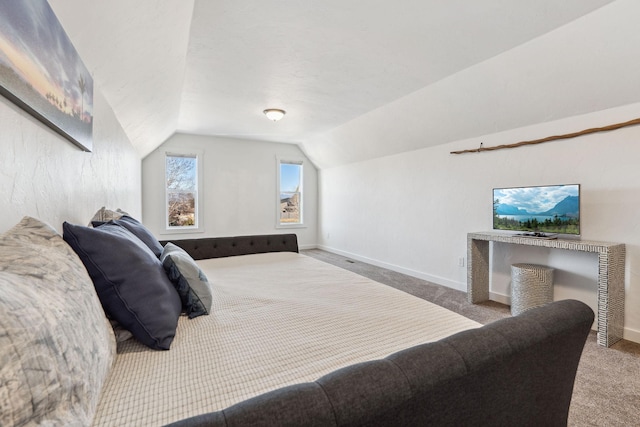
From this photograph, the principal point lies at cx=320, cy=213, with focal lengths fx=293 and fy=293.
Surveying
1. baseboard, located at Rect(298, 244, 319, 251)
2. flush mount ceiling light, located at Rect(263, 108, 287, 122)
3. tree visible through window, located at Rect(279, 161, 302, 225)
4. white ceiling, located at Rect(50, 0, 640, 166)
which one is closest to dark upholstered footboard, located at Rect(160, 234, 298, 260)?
white ceiling, located at Rect(50, 0, 640, 166)

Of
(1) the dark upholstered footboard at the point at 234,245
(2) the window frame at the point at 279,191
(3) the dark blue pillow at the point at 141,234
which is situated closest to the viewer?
(3) the dark blue pillow at the point at 141,234

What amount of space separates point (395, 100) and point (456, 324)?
323cm

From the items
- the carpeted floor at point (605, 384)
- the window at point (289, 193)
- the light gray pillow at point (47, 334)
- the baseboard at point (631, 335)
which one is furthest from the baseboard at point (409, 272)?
the light gray pillow at point (47, 334)

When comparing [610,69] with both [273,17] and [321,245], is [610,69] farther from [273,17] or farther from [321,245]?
[321,245]

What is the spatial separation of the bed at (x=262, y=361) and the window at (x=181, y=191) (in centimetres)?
478

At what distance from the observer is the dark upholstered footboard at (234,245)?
2.97 metres

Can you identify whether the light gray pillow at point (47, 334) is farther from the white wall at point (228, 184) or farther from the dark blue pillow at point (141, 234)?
the white wall at point (228, 184)

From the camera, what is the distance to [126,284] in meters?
1.05

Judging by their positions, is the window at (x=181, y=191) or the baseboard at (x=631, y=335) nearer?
the baseboard at (x=631, y=335)

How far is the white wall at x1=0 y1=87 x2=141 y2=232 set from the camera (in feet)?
3.09

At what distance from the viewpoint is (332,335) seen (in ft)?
4.03

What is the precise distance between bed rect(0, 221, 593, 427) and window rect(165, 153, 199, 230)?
4781mm

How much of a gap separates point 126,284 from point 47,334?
53cm

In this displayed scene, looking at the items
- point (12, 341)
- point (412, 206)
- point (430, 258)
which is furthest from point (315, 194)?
point (12, 341)
